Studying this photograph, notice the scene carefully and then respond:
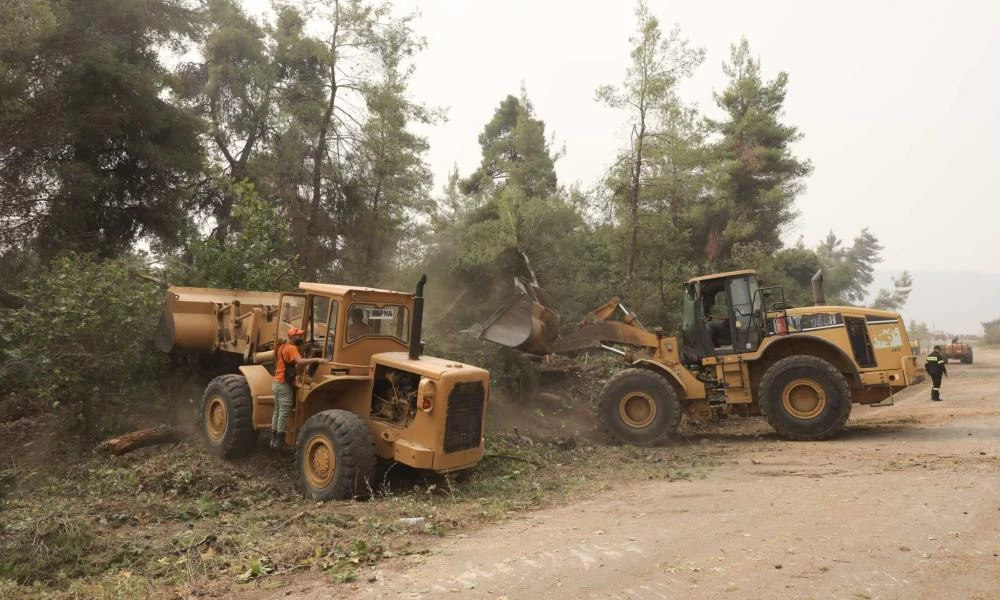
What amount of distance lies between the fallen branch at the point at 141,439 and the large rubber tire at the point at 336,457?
273 centimetres

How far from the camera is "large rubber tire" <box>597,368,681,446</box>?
9695 mm

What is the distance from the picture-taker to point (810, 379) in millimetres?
9453

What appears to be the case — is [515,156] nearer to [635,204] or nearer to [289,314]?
[635,204]

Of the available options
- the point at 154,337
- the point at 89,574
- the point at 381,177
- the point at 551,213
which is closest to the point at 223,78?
the point at 381,177

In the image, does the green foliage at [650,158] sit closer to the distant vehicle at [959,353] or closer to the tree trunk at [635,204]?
the tree trunk at [635,204]

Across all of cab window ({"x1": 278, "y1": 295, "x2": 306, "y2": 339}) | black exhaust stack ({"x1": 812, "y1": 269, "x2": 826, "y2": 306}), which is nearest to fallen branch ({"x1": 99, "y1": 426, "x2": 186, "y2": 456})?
cab window ({"x1": 278, "y1": 295, "x2": 306, "y2": 339})

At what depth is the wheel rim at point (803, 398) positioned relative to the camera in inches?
374

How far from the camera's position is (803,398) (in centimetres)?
960

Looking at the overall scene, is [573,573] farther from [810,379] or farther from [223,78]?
[223,78]

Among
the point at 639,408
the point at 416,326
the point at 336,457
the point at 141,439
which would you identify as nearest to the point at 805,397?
the point at 639,408

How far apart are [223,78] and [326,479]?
52.9 ft

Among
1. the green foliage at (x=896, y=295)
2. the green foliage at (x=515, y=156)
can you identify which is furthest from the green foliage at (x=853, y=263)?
the green foliage at (x=515, y=156)

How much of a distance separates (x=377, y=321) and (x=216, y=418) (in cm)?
252

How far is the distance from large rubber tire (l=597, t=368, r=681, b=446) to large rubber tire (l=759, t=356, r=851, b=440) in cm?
145
